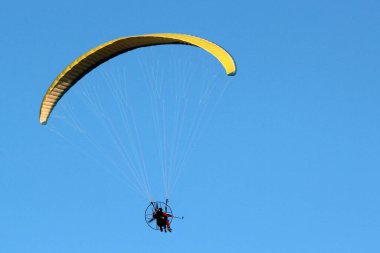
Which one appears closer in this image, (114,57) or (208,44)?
(208,44)

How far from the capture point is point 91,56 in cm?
4575

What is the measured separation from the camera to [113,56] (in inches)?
1833

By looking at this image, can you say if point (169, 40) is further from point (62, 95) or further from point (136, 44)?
point (62, 95)

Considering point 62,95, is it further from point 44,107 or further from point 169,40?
point 169,40

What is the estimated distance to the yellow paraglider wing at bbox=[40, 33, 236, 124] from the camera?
4297 cm

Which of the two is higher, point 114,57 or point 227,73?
point 114,57

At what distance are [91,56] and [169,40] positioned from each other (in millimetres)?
3656

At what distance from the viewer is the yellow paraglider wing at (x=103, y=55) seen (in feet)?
141

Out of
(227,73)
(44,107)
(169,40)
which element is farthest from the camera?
(44,107)

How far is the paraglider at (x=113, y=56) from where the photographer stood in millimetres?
42969

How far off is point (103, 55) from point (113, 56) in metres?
0.58

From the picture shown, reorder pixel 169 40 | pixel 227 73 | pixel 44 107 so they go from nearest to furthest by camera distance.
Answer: pixel 227 73 → pixel 169 40 → pixel 44 107

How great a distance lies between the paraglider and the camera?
43.0 metres

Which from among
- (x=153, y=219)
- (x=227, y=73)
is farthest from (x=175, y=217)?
(x=227, y=73)
